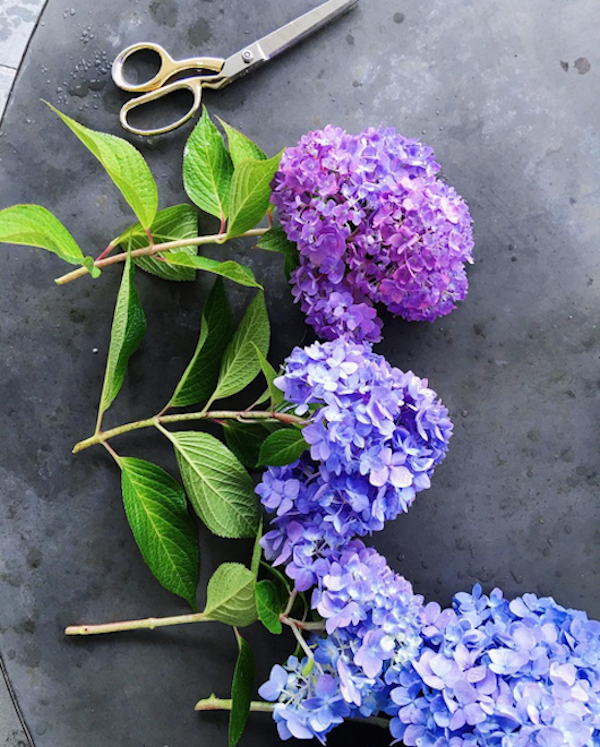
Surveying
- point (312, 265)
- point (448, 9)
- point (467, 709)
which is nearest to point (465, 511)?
point (467, 709)

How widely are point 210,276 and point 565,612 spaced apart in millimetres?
587

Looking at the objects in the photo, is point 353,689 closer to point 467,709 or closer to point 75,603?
point 467,709

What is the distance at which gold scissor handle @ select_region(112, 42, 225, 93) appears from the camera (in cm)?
84

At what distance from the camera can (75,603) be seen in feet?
2.85

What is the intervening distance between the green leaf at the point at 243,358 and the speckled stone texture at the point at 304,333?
77mm

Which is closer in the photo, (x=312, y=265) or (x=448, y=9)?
(x=312, y=265)

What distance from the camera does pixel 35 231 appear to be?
0.66m

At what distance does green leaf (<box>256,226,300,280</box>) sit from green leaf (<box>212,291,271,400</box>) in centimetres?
6

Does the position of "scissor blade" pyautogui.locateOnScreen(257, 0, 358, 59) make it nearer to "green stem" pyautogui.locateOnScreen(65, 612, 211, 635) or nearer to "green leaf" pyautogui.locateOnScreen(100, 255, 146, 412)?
"green leaf" pyautogui.locateOnScreen(100, 255, 146, 412)

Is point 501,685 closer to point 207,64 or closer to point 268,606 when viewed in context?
point 268,606

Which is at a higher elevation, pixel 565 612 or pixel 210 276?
pixel 210 276

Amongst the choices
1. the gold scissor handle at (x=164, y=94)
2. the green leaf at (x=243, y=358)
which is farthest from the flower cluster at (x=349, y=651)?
the gold scissor handle at (x=164, y=94)

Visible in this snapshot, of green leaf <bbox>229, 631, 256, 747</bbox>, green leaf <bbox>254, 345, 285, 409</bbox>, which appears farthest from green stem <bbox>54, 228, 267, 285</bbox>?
green leaf <bbox>229, 631, 256, 747</bbox>

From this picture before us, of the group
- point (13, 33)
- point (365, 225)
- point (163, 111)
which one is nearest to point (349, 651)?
point (365, 225)
